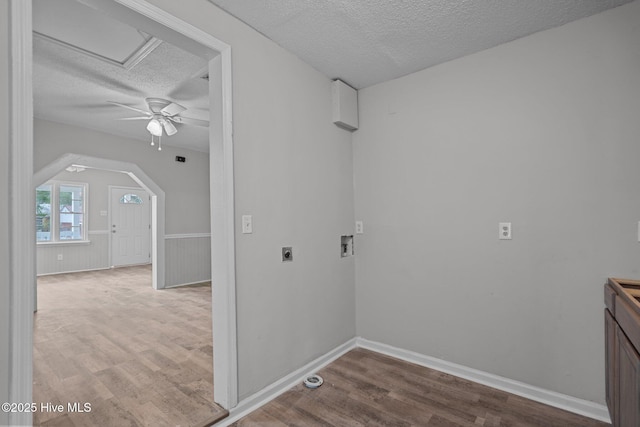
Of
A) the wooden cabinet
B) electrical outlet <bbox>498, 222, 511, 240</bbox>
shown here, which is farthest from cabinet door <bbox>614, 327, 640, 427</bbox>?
electrical outlet <bbox>498, 222, 511, 240</bbox>

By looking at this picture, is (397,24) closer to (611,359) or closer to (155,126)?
(611,359)

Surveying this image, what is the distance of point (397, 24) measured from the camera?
2.00 m

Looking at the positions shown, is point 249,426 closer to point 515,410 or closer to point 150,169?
point 515,410

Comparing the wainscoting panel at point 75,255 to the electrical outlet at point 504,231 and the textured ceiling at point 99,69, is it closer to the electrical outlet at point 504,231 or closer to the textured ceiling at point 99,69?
the textured ceiling at point 99,69

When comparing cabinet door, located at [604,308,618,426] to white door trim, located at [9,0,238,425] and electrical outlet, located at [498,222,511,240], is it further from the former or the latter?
white door trim, located at [9,0,238,425]

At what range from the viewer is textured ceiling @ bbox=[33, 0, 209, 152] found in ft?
7.27

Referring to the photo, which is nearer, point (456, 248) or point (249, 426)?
point (249, 426)

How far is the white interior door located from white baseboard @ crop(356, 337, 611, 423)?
7.77 meters

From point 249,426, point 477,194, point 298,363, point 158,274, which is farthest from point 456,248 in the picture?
point 158,274

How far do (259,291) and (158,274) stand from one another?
4.12 metres

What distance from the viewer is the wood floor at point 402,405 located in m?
1.84

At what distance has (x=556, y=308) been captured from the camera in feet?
6.72

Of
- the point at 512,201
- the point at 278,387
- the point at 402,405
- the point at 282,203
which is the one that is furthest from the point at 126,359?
the point at 512,201

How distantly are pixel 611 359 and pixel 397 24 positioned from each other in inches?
90.8
